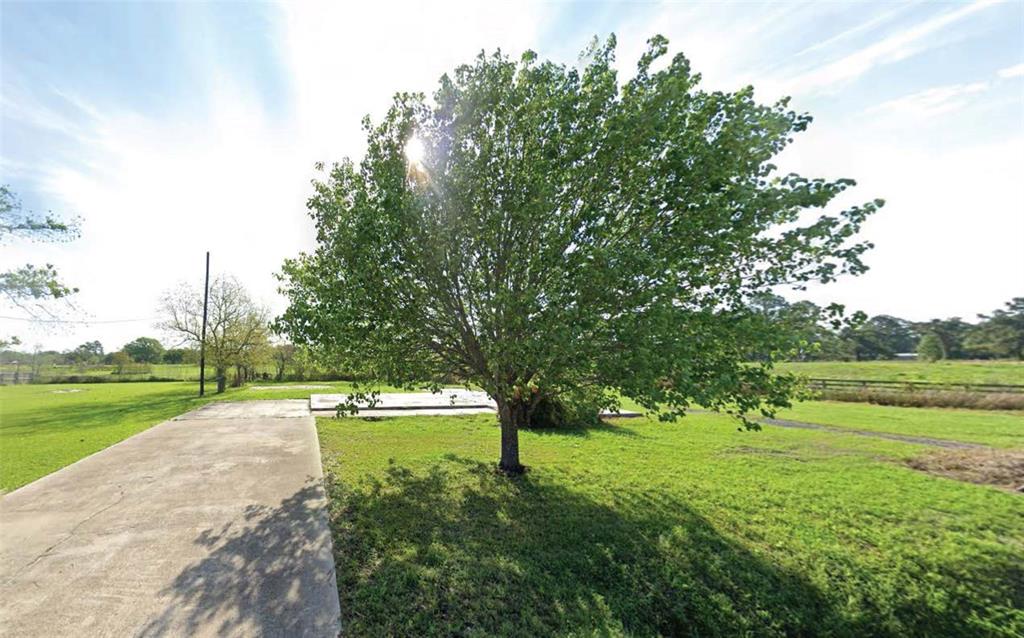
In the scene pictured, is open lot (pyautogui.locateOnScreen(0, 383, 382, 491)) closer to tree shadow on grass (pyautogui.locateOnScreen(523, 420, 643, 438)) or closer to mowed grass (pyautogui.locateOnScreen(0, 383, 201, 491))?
mowed grass (pyautogui.locateOnScreen(0, 383, 201, 491))

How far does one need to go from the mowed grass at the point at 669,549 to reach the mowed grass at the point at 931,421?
610cm

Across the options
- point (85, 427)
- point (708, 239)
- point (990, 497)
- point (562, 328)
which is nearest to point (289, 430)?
point (85, 427)

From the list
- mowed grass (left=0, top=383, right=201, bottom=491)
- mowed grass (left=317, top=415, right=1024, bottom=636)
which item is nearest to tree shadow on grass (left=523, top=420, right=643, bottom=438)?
mowed grass (left=317, top=415, right=1024, bottom=636)

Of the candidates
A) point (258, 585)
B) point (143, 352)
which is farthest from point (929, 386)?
point (143, 352)

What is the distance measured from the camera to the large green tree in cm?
480

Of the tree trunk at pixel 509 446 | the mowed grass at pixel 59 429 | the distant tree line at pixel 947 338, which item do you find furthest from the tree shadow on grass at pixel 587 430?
the distant tree line at pixel 947 338

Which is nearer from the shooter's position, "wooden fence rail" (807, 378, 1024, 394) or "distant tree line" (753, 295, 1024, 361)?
"wooden fence rail" (807, 378, 1024, 394)

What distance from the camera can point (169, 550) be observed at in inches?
175

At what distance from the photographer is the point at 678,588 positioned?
4.06 m

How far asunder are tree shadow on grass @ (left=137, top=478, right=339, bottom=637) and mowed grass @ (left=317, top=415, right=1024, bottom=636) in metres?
0.21

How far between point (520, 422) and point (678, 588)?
27.9ft

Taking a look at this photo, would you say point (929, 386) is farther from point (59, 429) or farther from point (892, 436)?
point (59, 429)

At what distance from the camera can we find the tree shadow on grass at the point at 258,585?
10.5 ft

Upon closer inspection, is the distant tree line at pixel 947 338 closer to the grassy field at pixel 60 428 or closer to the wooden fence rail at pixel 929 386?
the wooden fence rail at pixel 929 386
